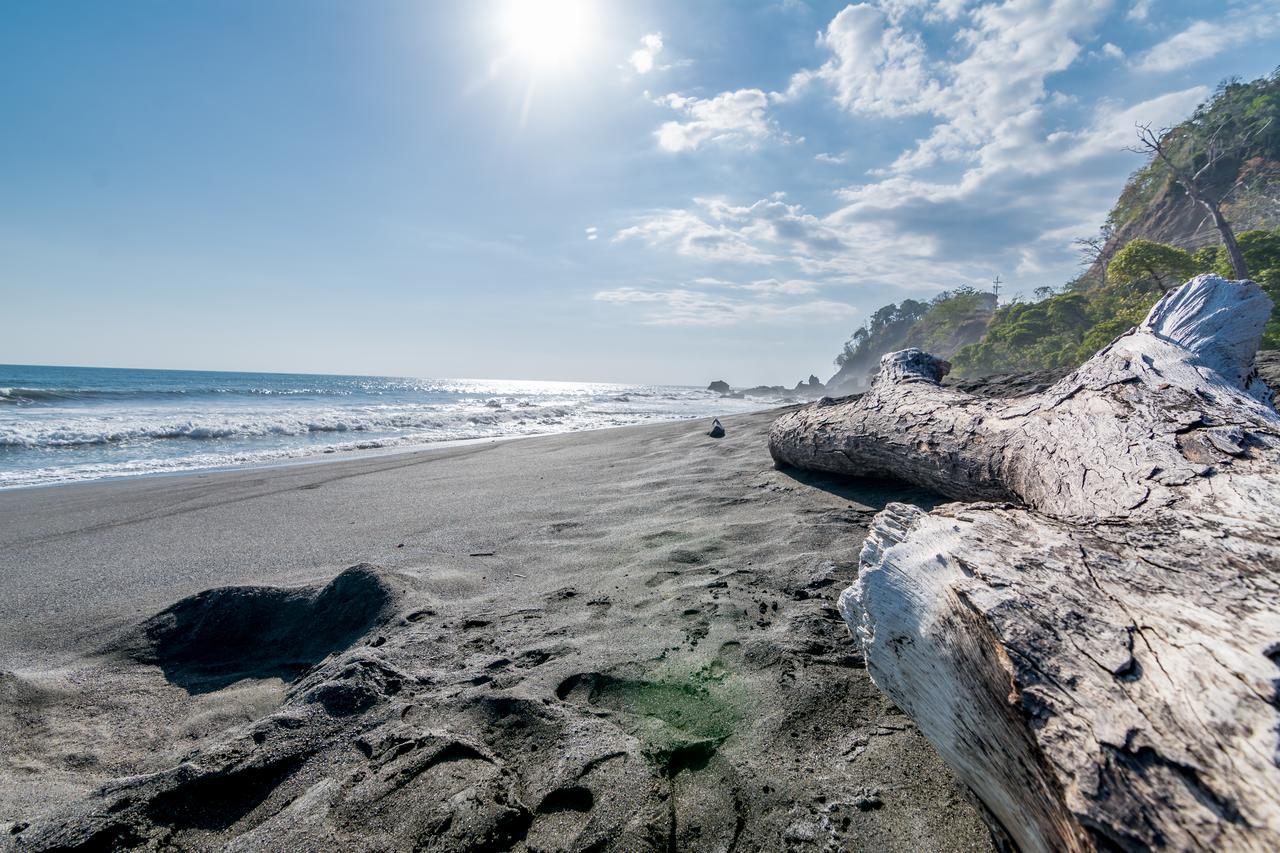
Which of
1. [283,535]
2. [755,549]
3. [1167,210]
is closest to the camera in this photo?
[755,549]

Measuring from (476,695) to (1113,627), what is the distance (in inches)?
60.9

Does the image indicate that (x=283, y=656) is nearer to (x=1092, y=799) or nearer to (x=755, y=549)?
(x=755, y=549)

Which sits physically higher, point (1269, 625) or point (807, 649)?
point (1269, 625)

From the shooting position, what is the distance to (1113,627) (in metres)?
0.99

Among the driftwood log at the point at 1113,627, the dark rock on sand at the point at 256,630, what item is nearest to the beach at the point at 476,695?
the dark rock on sand at the point at 256,630

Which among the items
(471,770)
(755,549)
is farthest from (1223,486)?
(471,770)

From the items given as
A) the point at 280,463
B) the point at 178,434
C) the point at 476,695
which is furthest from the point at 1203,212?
the point at 178,434

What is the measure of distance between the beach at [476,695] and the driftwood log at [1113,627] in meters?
0.32

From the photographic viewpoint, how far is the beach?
1.20 meters

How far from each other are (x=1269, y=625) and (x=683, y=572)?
1.85 m

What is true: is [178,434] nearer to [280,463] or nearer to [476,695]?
[280,463]

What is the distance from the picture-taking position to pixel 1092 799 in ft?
2.51

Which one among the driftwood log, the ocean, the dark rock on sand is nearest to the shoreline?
the ocean

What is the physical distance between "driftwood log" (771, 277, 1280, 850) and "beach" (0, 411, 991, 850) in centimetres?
32
